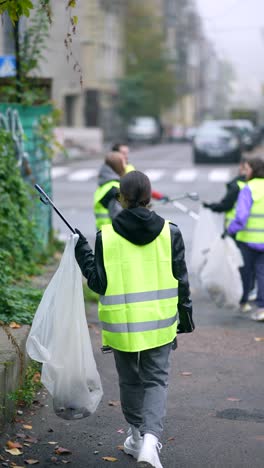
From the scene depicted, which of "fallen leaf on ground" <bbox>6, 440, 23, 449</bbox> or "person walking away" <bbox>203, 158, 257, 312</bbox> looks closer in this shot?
"fallen leaf on ground" <bbox>6, 440, 23, 449</bbox>

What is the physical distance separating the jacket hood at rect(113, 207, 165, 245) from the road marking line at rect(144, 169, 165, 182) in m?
24.3

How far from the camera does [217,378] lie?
7.51 m

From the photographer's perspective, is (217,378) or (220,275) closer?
(217,378)

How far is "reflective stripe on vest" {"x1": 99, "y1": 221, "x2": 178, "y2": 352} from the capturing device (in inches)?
208

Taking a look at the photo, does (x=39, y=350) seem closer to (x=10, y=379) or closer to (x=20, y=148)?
(x=10, y=379)

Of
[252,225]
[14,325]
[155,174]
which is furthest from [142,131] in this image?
[14,325]

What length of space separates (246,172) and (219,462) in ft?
14.8

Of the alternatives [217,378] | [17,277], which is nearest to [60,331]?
[217,378]

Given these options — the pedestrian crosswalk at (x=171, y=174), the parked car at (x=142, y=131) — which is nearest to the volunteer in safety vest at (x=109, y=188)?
the pedestrian crosswalk at (x=171, y=174)

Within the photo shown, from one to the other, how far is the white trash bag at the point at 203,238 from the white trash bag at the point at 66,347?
189 inches

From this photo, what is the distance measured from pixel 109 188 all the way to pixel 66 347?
4.25 metres

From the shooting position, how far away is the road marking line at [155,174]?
30.5 m

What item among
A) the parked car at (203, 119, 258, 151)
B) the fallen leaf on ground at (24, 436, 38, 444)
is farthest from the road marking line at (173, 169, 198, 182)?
the fallen leaf on ground at (24, 436, 38, 444)

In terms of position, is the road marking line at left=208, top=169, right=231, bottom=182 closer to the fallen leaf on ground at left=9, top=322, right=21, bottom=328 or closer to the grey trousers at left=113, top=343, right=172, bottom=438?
the fallen leaf on ground at left=9, top=322, right=21, bottom=328
